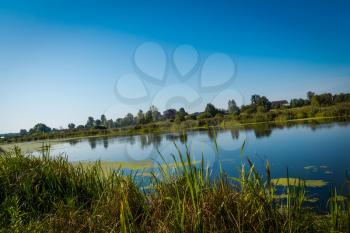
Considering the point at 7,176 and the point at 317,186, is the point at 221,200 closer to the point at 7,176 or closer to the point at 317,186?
the point at 7,176

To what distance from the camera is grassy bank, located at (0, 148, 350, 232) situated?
216cm

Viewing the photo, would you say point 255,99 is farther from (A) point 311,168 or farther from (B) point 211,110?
(A) point 311,168

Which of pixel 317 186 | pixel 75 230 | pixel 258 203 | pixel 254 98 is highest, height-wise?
pixel 254 98

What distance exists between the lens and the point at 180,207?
2.28 m

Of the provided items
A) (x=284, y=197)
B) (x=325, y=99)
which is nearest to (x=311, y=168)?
(x=284, y=197)

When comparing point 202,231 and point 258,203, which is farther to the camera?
point 258,203

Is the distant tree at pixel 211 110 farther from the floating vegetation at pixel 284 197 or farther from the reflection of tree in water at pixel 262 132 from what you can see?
the floating vegetation at pixel 284 197

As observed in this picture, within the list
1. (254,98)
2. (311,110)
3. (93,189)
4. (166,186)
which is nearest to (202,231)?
(166,186)

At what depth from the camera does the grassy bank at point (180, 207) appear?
2156mm

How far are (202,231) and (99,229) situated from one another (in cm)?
100

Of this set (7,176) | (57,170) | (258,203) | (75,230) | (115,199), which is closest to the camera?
(258,203)

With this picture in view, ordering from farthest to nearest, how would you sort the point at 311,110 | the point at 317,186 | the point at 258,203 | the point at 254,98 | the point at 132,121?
the point at 132,121 → the point at 254,98 → the point at 311,110 → the point at 317,186 → the point at 258,203

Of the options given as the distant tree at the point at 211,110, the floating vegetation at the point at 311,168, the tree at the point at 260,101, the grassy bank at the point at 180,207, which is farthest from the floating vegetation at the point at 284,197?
the tree at the point at 260,101

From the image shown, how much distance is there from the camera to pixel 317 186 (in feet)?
20.7
